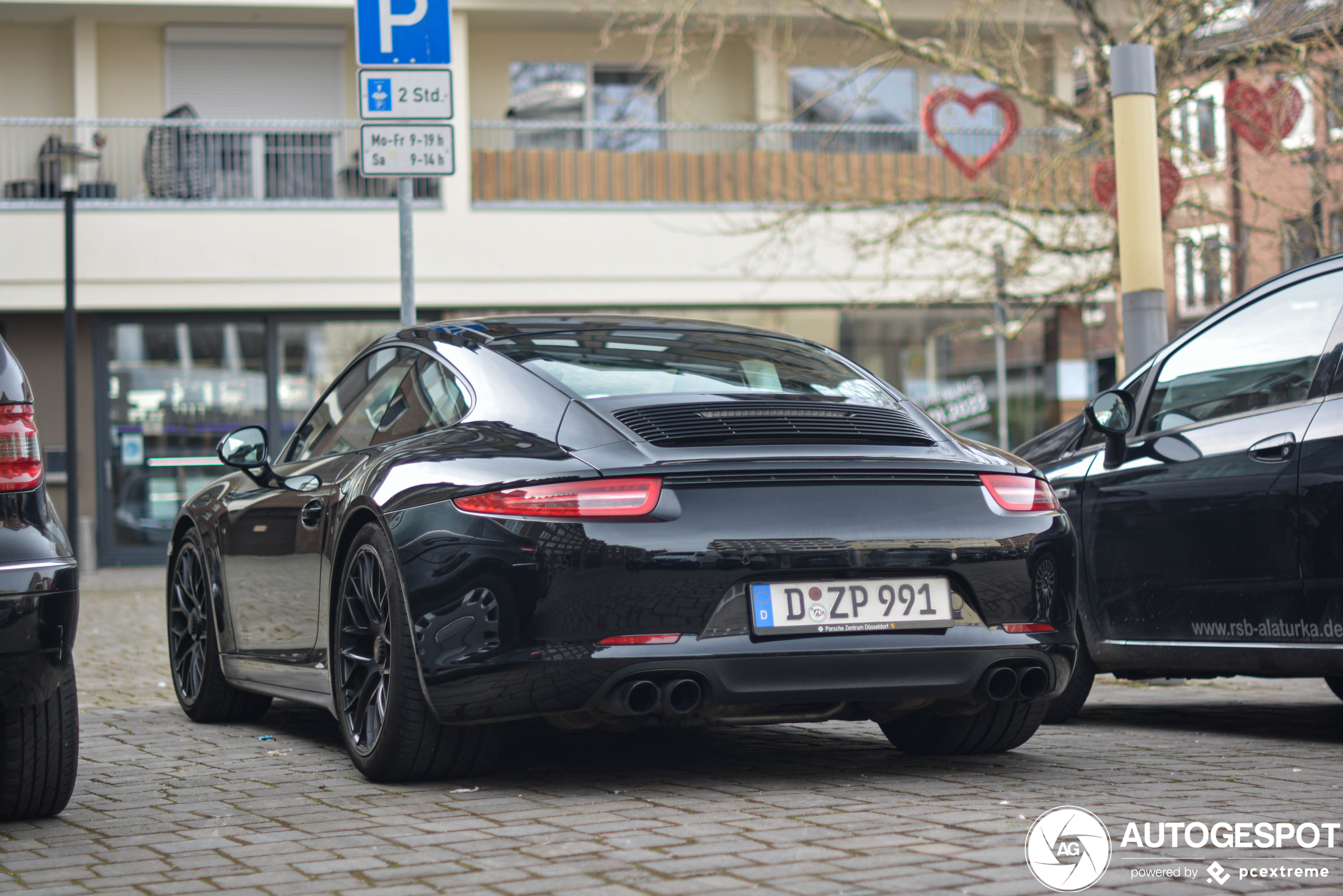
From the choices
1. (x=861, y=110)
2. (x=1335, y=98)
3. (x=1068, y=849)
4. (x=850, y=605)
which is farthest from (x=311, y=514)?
(x=861, y=110)

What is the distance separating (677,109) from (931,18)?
3.72 m

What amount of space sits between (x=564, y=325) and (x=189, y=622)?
7.48 ft

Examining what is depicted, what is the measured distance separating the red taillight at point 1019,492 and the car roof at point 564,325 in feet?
3.30

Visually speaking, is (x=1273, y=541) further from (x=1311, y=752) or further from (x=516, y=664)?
(x=516, y=664)

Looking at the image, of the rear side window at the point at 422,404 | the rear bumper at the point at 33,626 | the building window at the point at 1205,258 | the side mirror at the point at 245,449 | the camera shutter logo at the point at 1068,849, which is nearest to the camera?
the camera shutter logo at the point at 1068,849

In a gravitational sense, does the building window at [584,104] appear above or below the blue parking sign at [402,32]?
above

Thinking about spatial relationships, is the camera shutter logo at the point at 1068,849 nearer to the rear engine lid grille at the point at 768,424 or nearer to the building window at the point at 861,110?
the rear engine lid grille at the point at 768,424

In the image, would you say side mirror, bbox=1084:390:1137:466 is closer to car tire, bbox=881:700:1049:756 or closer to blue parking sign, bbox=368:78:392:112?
car tire, bbox=881:700:1049:756

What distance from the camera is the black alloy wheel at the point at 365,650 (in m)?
4.35

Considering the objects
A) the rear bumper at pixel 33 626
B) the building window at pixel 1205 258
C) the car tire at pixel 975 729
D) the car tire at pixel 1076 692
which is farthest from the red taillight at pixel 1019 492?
the building window at pixel 1205 258

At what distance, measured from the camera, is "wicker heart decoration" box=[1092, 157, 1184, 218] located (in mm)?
10438

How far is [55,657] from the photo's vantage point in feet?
12.5

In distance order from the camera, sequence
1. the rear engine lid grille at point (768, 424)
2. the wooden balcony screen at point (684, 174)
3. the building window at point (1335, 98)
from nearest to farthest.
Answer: the rear engine lid grille at point (768, 424)
the building window at point (1335, 98)
the wooden balcony screen at point (684, 174)

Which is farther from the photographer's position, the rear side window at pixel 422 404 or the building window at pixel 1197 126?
the building window at pixel 1197 126
